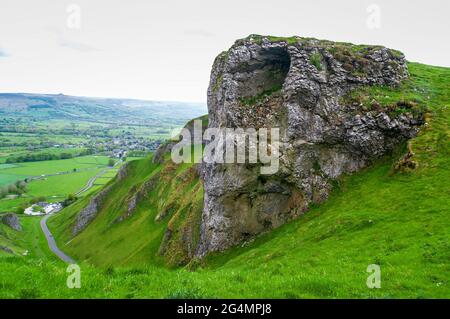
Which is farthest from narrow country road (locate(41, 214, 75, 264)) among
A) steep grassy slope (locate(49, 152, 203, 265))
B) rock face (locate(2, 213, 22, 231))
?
rock face (locate(2, 213, 22, 231))

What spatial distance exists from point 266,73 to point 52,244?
129 m

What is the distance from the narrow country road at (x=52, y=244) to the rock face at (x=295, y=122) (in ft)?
269

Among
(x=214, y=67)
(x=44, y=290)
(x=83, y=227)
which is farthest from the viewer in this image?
(x=83, y=227)

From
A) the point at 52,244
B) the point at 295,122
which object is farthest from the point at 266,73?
the point at 52,244

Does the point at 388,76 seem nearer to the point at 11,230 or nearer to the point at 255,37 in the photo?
the point at 255,37

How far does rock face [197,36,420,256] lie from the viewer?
46594mm

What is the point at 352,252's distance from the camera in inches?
1042

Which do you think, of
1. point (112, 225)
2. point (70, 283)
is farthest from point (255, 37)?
point (112, 225)

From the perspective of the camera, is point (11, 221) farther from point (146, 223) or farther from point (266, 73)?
point (266, 73)

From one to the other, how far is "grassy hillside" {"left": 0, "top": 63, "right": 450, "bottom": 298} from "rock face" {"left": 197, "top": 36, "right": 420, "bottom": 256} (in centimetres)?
230

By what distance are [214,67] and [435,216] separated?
44.2 meters

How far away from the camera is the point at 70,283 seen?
14.9 meters

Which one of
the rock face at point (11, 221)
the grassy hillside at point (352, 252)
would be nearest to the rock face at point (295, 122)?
the grassy hillside at point (352, 252)

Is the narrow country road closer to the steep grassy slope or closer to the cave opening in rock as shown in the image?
the steep grassy slope
